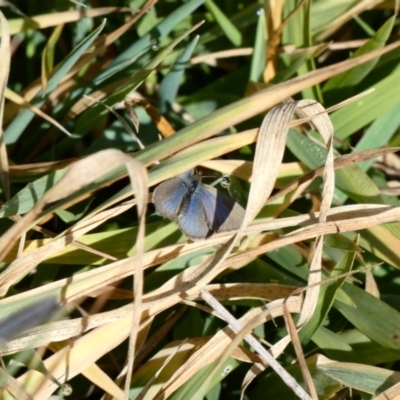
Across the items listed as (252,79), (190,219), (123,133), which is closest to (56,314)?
(190,219)

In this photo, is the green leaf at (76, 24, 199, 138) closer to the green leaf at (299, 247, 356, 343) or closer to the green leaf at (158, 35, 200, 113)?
the green leaf at (158, 35, 200, 113)

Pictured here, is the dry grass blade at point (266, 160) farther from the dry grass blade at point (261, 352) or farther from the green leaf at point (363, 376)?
the green leaf at point (363, 376)

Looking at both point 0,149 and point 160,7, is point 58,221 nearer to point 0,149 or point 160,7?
point 0,149

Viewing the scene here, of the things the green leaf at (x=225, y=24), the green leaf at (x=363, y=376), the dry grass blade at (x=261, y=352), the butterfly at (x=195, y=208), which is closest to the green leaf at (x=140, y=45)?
the green leaf at (x=225, y=24)

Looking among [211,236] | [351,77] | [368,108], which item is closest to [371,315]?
[211,236]

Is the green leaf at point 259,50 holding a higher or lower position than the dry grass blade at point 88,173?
lower

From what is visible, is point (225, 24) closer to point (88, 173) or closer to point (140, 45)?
point (140, 45)

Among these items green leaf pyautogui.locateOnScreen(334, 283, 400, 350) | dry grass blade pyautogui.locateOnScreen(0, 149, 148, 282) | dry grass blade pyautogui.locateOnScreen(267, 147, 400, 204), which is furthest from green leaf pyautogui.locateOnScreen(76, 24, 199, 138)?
green leaf pyautogui.locateOnScreen(334, 283, 400, 350)

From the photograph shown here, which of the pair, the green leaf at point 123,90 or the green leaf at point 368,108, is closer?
the green leaf at point 123,90
